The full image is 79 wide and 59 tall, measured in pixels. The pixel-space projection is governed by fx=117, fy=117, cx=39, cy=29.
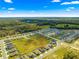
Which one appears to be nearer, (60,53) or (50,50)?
(60,53)

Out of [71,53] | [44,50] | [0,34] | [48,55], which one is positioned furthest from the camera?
[0,34]

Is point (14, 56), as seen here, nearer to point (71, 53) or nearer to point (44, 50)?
point (44, 50)

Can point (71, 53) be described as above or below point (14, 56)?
above

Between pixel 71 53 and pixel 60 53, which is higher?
pixel 71 53

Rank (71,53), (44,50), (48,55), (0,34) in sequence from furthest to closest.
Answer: (0,34) → (44,50) → (48,55) → (71,53)

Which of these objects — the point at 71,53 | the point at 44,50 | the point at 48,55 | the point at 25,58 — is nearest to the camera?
the point at 71,53

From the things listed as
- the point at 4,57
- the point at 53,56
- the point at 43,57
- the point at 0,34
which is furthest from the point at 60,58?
the point at 0,34

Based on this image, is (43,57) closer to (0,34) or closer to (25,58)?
(25,58)

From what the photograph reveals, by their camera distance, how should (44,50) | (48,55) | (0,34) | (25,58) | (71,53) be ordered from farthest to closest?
(0,34) < (44,50) < (48,55) < (25,58) < (71,53)

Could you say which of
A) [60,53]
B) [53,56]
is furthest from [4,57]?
[60,53]
